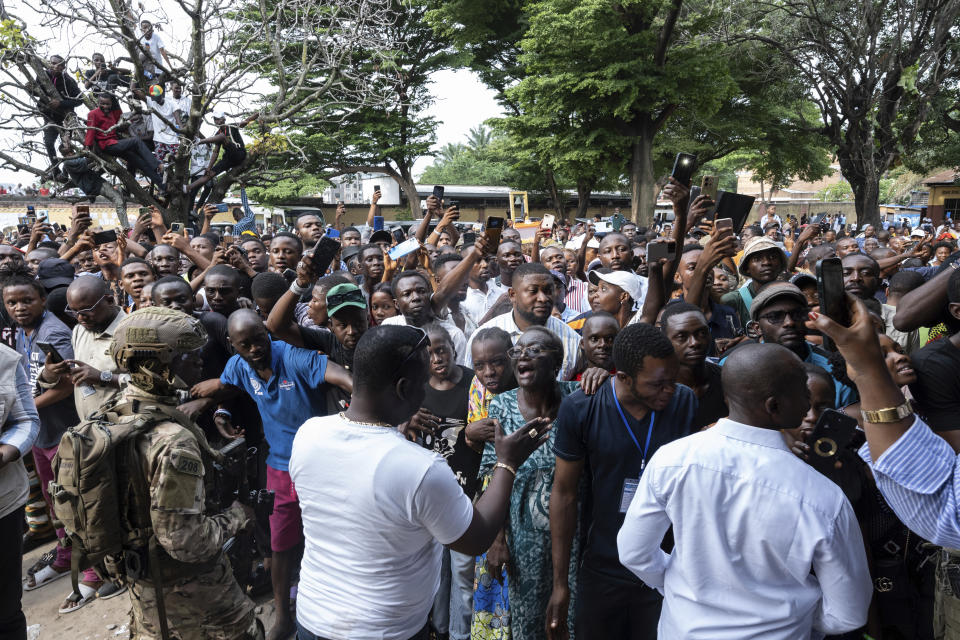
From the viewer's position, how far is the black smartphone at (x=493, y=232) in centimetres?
430

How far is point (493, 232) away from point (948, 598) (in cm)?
318

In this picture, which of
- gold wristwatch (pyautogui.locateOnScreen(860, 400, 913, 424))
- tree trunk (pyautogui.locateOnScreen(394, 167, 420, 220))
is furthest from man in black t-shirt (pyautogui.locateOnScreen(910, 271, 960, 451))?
tree trunk (pyautogui.locateOnScreen(394, 167, 420, 220))

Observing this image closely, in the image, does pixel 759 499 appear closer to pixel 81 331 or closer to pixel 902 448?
pixel 902 448

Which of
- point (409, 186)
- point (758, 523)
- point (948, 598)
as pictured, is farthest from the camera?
point (409, 186)

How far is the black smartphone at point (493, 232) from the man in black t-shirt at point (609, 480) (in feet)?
6.68

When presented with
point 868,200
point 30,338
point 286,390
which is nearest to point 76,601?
point 30,338

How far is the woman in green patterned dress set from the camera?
2615 millimetres

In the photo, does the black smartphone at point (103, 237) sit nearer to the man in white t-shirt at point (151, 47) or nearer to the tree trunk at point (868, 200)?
the man in white t-shirt at point (151, 47)

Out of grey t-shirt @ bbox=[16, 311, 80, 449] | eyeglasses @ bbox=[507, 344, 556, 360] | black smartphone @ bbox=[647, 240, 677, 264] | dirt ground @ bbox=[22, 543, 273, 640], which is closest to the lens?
eyeglasses @ bbox=[507, 344, 556, 360]

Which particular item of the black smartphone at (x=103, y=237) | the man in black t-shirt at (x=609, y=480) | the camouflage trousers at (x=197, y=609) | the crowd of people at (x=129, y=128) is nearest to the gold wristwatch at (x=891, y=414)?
the man in black t-shirt at (x=609, y=480)

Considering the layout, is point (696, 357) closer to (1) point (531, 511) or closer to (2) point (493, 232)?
(1) point (531, 511)

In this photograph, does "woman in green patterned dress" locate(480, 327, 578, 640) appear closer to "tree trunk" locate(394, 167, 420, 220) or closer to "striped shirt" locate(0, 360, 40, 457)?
"striped shirt" locate(0, 360, 40, 457)

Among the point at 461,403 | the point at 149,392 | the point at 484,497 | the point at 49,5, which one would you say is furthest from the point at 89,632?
the point at 49,5

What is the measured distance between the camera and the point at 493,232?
434 cm
